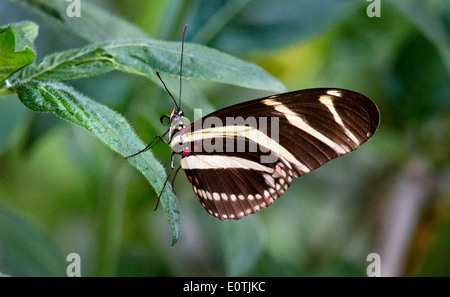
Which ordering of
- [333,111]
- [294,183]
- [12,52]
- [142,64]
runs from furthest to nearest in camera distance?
1. [294,183]
2. [333,111]
3. [142,64]
4. [12,52]

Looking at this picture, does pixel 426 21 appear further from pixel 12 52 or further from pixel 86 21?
pixel 12 52

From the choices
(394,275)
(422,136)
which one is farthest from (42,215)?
(422,136)

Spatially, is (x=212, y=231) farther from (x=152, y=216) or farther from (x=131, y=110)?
(x=131, y=110)

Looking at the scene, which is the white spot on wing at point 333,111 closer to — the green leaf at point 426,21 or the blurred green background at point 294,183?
the blurred green background at point 294,183

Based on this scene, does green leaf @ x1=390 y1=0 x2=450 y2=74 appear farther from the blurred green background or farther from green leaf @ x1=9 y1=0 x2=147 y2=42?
green leaf @ x1=9 y1=0 x2=147 y2=42

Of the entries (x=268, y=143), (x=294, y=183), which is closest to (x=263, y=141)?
(x=268, y=143)

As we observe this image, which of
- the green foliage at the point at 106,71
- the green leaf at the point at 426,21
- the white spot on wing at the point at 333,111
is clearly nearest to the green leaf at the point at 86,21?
the green foliage at the point at 106,71
